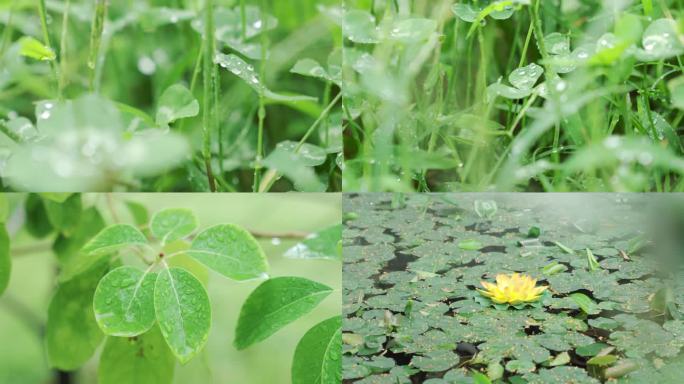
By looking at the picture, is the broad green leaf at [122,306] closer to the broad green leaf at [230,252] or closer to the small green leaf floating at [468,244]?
the broad green leaf at [230,252]

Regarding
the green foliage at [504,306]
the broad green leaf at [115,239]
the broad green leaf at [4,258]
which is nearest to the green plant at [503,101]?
the green foliage at [504,306]

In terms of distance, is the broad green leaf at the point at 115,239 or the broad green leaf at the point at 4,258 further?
the broad green leaf at the point at 4,258

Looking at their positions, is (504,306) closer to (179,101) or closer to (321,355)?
(321,355)

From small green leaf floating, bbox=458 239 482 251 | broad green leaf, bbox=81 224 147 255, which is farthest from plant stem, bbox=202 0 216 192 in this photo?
small green leaf floating, bbox=458 239 482 251

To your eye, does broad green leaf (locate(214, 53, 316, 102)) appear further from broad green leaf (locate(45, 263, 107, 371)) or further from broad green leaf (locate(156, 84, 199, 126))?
broad green leaf (locate(45, 263, 107, 371))

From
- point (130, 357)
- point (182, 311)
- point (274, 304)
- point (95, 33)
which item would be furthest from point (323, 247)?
point (95, 33)
